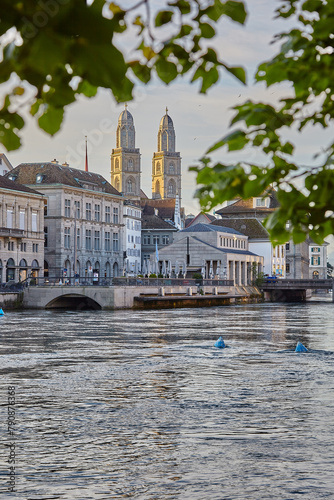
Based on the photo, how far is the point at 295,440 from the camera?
41.4 feet

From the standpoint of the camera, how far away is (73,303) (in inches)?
2940

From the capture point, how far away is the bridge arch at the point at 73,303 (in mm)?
70750

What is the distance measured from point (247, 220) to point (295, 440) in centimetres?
12221

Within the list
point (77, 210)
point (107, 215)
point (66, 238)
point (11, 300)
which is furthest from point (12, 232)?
point (107, 215)

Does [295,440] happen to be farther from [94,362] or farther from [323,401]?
[94,362]

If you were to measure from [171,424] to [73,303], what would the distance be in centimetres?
6144

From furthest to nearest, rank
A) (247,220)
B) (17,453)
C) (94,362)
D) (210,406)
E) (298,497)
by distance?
(247,220) < (94,362) < (210,406) < (17,453) < (298,497)

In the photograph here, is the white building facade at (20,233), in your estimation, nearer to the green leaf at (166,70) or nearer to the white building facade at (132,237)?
the white building facade at (132,237)

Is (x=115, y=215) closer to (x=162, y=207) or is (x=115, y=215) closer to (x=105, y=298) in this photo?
(x=162, y=207)

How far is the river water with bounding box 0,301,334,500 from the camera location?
10.2 metres

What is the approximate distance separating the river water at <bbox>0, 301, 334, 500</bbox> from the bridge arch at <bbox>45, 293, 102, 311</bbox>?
1695 inches

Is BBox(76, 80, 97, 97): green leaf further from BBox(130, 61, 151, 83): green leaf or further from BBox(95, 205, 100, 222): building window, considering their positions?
BBox(95, 205, 100, 222): building window

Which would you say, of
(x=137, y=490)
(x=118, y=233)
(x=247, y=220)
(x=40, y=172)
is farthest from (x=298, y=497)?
(x=247, y=220)

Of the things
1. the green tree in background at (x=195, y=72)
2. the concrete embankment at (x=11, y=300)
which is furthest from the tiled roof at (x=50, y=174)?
the green tree in background at (x=195, y=72)
